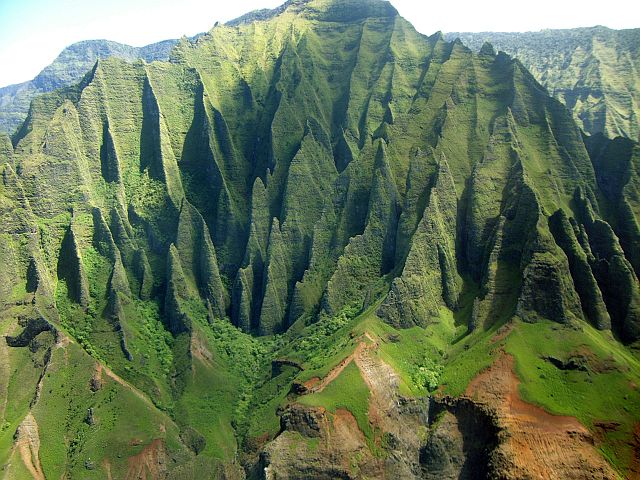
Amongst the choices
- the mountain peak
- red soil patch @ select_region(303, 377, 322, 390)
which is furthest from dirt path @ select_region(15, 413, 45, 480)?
the mountain peak

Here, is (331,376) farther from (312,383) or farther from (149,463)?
(149,463)

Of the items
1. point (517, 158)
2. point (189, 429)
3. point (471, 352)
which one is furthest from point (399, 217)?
point (189, 429)

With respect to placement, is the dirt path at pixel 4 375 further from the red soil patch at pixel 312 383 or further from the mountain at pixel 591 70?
the mountain at pixel 591 70

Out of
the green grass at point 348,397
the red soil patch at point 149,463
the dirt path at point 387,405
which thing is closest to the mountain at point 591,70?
the dirt path at point 387,405

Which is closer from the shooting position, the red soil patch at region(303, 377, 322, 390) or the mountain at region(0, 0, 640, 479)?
the mountain at region(0, 0, 640, 479)

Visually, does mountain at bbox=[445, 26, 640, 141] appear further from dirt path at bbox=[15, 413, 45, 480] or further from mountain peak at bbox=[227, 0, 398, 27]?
dirt path at bbox=[15, 413, 45, 480]
